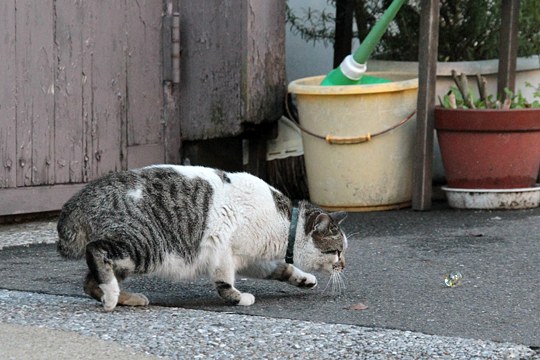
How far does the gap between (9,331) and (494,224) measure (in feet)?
11.0

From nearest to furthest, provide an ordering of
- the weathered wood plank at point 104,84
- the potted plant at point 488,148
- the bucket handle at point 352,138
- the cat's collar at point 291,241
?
the cat's collar at point 291,241, the weathered wood plank at point 104,84, the potted plant at point 488,148, the bucket handle at point 352,138

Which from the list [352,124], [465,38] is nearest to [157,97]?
[352,124]

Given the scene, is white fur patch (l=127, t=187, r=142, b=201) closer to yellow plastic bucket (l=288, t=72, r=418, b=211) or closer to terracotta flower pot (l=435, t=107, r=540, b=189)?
yellow plastic bucket (l=288, t=72, r=418, b=211)

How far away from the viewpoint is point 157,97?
7176mm

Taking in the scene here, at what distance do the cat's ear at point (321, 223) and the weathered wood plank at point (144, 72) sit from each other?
239 cm

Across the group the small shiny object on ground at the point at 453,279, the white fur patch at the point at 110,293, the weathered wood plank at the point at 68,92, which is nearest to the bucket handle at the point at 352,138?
the weathered wood plank at the point at 68,92

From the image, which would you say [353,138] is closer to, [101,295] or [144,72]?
[144,72]

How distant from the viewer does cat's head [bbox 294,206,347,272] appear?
16.2 feet

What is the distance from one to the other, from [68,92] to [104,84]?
0.88 feet

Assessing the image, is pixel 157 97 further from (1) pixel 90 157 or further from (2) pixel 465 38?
(2) pixel 465 38

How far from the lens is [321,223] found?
4.93 metres

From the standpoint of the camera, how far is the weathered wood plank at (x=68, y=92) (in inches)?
259

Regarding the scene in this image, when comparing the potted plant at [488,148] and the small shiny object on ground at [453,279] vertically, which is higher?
the potted plant at [488,148]

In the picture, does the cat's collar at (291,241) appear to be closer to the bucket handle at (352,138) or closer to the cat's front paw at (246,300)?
the cat's front paw at (246,300)
